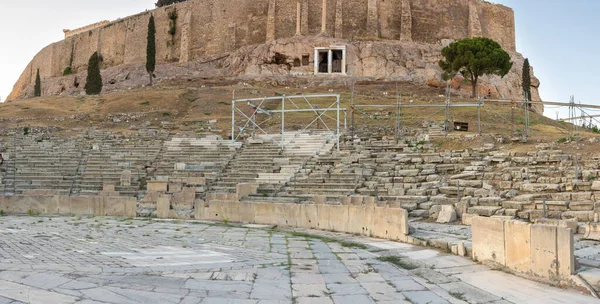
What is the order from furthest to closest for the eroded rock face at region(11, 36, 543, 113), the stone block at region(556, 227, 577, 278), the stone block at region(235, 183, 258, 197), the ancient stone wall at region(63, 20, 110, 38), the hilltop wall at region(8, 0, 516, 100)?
the ancient stone wall at region(63, 20, 110, 38) → the hilltop wall at region(8, 0, 516, 100) → the eroded rock face at region(11, 36, 543, 113) → the stone block at region(235, 183, 258, 197) → the stone block at region(556, 227, 577, 278)

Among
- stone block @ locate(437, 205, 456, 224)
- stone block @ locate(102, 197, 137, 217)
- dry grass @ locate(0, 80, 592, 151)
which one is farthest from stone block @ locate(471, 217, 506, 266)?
dry grass @ locate(0, 80, 592, 151)

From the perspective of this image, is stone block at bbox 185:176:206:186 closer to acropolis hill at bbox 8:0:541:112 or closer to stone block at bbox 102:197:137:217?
stone block at bbox 102:197:137:217

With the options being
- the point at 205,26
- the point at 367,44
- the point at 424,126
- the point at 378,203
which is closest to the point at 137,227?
the point at 378,203

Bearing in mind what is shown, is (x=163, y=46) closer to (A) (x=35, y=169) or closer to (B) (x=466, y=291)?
(A) (x=35, y=169)

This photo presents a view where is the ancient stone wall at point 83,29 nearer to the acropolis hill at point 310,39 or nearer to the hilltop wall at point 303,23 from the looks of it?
the acropolis hill at point 310,39

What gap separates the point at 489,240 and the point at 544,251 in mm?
1017

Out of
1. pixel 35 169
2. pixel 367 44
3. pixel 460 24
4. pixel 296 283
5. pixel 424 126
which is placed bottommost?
pixel 296 283

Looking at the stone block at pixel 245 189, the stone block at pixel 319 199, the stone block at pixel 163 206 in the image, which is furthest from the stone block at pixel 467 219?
the stone block at pixel 163 206

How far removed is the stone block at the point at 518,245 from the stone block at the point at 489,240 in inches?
3.8

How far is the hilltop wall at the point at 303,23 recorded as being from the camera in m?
50.0

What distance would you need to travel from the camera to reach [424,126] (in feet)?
87.8

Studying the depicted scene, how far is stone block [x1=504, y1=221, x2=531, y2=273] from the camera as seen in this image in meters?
6.26

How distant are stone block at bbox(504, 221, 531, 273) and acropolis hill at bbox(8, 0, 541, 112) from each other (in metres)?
35.8

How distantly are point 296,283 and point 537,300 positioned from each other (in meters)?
2.49
